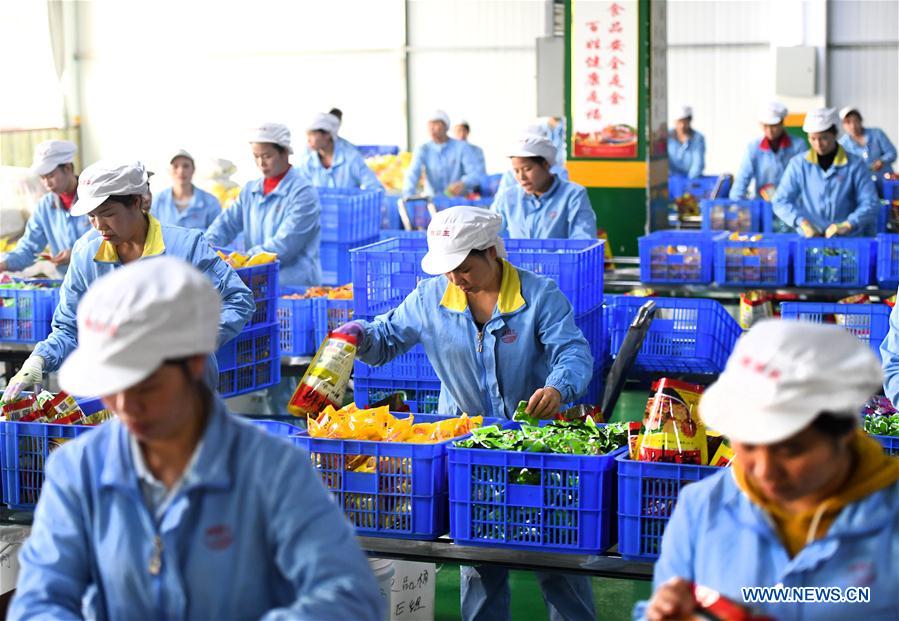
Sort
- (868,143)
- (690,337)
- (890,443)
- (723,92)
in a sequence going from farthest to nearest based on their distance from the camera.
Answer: (723,92)
(868,143)
(690,337)
(890,443)

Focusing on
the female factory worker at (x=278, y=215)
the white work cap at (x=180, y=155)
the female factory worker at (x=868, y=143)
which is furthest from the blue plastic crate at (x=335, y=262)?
the female factory worker at (x=868, y=143)

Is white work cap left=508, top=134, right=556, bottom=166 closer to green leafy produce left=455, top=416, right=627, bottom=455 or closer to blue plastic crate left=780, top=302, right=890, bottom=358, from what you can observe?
blue plastic crate left=780, top=302, right=890, bottom=358

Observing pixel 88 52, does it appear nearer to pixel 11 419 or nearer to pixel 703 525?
pixel 11 419

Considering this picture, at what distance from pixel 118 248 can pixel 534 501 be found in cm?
196

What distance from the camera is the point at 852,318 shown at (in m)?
6.27

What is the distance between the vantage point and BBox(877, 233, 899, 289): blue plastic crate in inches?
293

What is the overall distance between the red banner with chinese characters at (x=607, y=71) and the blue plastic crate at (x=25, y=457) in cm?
782

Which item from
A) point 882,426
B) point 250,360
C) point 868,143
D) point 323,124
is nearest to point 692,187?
point 868,143

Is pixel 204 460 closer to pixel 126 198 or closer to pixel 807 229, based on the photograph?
pixel 126 198

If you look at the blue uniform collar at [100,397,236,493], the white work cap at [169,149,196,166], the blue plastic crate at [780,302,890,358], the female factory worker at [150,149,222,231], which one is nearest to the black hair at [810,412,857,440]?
the blue uniform collar at [100,397,236,493]

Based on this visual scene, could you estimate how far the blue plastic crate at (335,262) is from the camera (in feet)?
28.6

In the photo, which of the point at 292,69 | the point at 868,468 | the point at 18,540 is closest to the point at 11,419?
the point at 18,540

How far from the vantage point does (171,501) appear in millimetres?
2119

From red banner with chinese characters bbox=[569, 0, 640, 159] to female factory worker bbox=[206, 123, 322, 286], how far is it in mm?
4128
